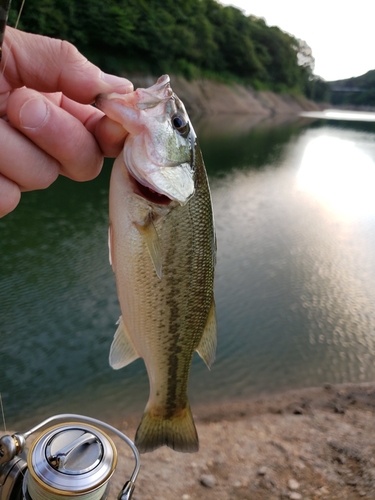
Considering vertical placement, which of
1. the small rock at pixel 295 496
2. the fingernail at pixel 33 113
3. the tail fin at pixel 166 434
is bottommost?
the small rock at pixel 295 496

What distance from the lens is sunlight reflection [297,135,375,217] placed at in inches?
594

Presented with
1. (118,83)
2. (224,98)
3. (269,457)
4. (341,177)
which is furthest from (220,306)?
(224,98)

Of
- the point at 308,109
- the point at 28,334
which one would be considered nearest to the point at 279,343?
the point at 28,334

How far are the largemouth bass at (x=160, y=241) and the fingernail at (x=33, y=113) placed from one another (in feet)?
0.69

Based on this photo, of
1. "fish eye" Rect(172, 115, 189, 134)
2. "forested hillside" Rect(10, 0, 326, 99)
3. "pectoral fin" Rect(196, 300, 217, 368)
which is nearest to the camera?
"fish eye" Rect(172, 115, 189, 134)

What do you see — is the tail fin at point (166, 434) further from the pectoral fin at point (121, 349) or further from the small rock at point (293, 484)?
the small rock at point (293, 484)

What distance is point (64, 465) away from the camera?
5.86 ft

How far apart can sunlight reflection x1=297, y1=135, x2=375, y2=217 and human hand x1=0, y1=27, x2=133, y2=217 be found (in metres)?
13.1

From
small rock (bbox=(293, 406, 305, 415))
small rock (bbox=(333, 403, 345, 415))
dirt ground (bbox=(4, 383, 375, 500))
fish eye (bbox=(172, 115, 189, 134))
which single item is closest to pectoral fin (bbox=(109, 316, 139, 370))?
fish eye (bbox=(172, 115, 189, 134))

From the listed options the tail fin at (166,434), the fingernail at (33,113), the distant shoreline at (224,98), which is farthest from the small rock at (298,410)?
the distant shoreline at (224,98)

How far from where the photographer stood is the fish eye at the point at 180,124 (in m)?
1.71

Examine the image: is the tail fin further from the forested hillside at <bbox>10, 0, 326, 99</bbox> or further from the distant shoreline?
the distant shoreline

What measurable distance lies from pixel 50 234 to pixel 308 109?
3134 inches

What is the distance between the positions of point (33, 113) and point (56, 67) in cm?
25
